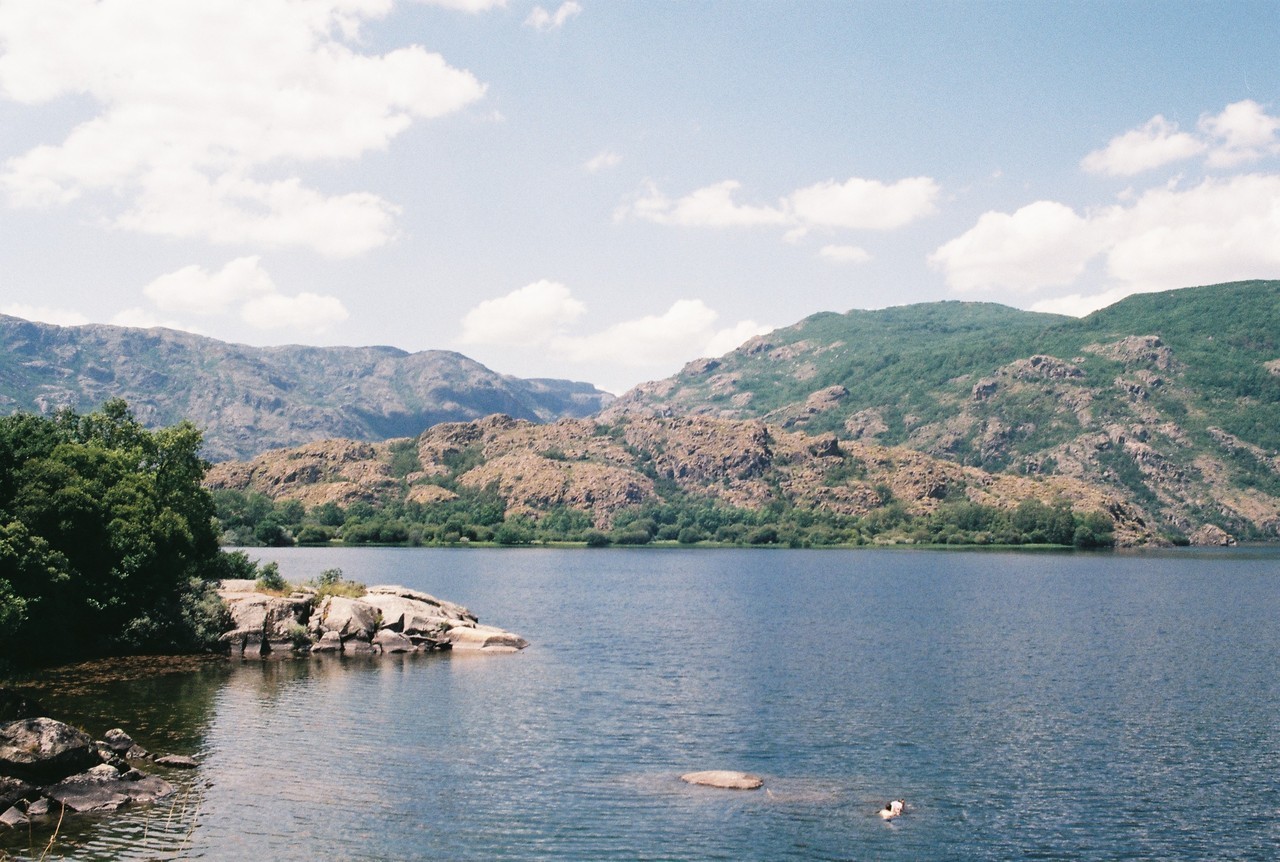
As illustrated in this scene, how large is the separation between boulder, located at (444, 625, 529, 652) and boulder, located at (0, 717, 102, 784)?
1835 inches

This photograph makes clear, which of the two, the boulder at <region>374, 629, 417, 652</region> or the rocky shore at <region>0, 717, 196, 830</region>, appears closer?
the rocky shore at <region>0, 717, 196, 830</region>

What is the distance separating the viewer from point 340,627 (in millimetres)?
86688

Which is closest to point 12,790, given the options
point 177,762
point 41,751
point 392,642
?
point 41,751

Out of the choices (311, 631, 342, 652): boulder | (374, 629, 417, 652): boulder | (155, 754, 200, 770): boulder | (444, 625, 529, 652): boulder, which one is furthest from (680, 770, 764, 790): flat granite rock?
(311, 631, 342, 652): boulder

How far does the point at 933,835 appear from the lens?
3912 cm

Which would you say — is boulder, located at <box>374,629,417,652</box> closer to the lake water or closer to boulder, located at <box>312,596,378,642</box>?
boulder, located at <box>312,596,378,642</box>

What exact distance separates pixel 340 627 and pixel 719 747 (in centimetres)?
4540

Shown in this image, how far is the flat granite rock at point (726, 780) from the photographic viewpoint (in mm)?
44906

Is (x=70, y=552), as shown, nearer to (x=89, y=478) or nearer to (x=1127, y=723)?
(x=89, y=478)

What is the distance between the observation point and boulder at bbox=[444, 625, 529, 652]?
8812 centimetres

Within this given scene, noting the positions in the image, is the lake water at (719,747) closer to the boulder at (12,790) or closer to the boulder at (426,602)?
the boulder at (12,790)

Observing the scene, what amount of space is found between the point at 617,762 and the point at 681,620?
6722 cm

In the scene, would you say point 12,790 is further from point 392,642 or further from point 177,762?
point 392,642

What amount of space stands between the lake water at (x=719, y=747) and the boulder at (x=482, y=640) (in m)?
Result: 3.50
